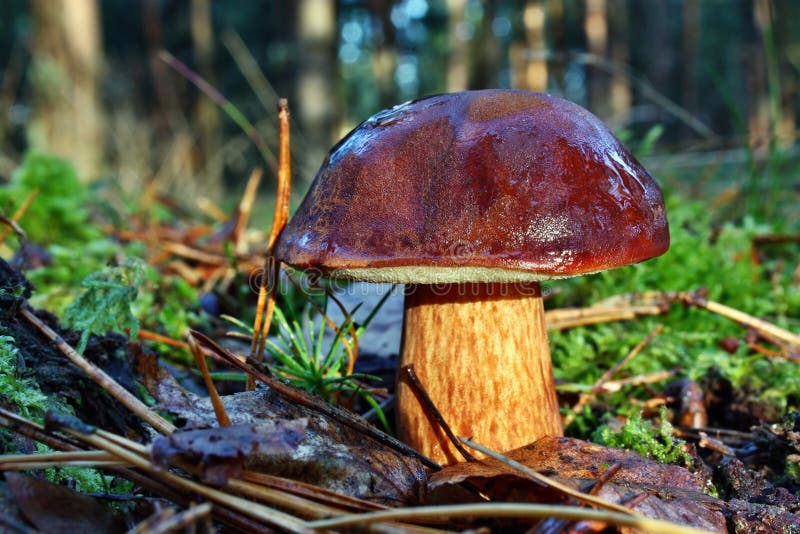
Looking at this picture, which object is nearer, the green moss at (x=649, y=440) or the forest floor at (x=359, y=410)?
the forest floor at (x=359, y=410)

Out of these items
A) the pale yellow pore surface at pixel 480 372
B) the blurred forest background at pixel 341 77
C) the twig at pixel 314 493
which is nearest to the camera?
the twig at pixel 314 493

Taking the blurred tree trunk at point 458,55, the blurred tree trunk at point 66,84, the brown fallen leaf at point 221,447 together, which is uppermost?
the blurred tree trunk at point 458,55

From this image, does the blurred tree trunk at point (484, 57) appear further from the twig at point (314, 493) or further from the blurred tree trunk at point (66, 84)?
the twig at point (314, 493)

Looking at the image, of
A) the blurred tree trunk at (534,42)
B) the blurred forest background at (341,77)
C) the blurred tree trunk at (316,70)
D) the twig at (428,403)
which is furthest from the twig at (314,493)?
the blurred tree trunk at (534,42)

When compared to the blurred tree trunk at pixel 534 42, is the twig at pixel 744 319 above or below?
below

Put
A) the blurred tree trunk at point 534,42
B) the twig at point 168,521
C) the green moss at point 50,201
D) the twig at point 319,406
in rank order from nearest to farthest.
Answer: the twig at point 168,521 < the twig at point 319,406 < the green moss at point 50,201 < the blurred tree trunk at point 534,42

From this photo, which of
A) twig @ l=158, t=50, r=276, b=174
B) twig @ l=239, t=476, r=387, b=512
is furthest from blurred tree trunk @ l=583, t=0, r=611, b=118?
twig @ l=239, t=476, r=387, b=512

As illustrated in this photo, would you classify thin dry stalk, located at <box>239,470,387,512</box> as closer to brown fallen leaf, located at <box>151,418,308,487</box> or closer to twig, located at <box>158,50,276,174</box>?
brown fallen leaf, located at <box>151,418,308,487</box>
